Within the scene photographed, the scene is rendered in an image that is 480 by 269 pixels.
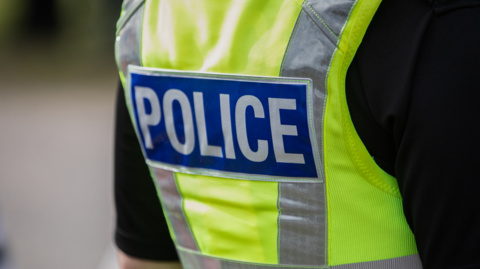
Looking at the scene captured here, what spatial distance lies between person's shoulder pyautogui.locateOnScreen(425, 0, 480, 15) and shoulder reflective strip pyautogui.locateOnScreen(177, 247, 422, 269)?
1.34 feet

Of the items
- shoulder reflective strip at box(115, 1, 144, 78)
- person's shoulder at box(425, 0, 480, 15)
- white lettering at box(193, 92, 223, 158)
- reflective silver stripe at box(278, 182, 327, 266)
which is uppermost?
person's shoulder at box(425, 0, 480, 15)

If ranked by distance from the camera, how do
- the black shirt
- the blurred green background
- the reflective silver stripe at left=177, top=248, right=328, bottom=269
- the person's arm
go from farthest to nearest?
1. the blurred green background
2. the person's arm
3. the reflective silver stripe at left=177, top=248, right=328, bottom=269
4. the black shirt

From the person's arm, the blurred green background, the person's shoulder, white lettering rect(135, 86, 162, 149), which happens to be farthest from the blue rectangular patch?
the blurred green background

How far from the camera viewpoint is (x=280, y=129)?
777mm

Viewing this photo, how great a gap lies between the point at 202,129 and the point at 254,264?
28cm

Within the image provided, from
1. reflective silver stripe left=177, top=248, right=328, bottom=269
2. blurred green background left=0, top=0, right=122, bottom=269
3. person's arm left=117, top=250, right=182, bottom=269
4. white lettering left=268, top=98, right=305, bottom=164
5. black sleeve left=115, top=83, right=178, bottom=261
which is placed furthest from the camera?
blurred green background left=0, top=0, right=122, bottom=269

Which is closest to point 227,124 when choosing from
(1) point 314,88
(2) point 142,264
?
(1) point 314,88

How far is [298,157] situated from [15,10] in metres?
12.8

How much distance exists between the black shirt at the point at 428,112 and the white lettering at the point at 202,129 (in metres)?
0.26

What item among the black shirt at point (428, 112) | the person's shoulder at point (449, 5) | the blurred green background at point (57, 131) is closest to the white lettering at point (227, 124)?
the black shirt at point (428, 112)

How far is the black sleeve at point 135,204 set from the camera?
106 cm

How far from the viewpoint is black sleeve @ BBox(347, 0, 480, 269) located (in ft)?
2.13

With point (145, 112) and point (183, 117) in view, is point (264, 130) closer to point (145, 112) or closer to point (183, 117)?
point (183, 117)

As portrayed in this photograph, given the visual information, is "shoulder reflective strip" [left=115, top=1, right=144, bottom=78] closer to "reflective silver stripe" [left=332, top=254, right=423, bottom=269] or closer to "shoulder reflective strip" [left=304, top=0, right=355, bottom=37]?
"shoulder reflective strip" [left=304, top=0, right=355, bottom=37]
